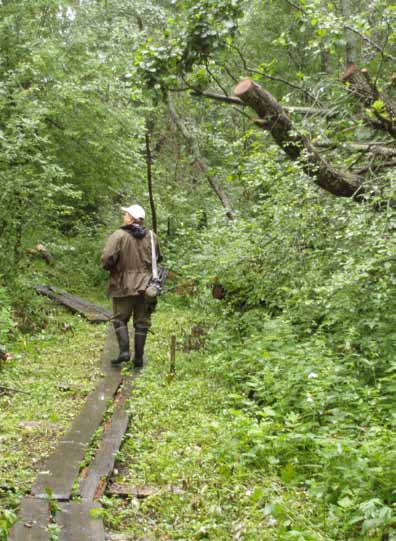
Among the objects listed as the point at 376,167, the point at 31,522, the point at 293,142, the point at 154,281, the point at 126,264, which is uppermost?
the point at 293,142

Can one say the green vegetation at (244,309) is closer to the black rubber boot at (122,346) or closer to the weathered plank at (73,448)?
the weathered plank at (73,448)

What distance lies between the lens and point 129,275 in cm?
816

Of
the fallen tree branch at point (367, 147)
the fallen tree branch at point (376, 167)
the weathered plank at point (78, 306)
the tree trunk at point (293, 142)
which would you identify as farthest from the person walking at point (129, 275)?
Answer: the weathered plank at point (78, 306)

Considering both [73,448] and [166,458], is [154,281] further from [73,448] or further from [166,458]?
[166,458]

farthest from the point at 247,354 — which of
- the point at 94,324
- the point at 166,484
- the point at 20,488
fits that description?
the point at 94,324

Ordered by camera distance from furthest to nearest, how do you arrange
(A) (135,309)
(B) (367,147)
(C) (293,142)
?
(A) (135,309) < (B) (367,147) < (C) (293,142)

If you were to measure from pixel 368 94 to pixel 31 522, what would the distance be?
20.7ft

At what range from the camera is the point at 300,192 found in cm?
773

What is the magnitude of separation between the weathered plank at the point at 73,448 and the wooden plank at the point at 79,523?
137mm

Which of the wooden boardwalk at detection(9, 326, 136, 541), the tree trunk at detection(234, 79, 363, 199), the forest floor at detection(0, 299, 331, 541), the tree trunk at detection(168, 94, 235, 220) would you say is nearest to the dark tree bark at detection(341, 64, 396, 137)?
the tree trunk at detection(234, 79, 363, 199)

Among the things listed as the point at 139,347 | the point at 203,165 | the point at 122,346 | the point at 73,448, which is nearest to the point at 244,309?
the point at 139,347

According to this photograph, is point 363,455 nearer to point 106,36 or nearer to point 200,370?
point 200,370

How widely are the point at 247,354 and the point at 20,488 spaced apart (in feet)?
11.0

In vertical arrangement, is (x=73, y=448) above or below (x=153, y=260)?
below
